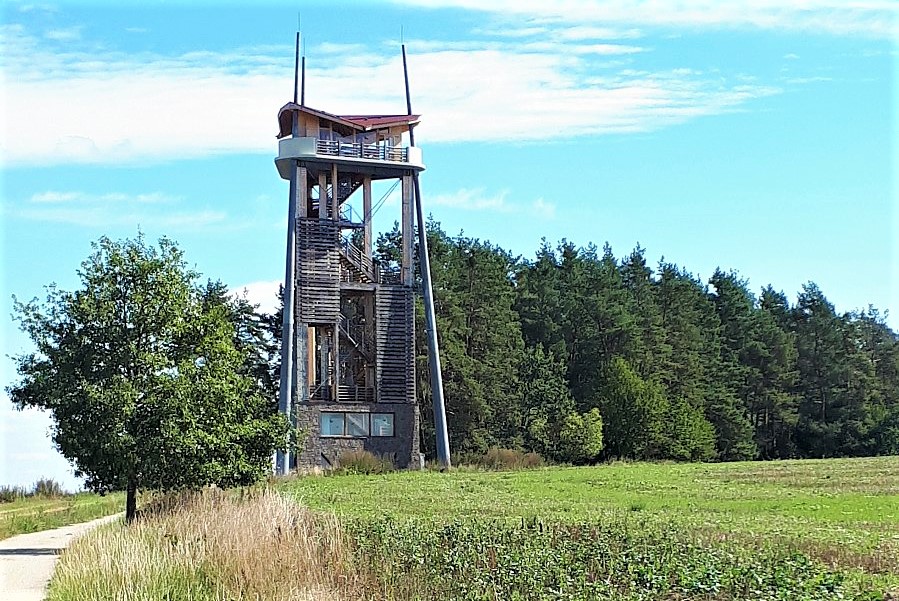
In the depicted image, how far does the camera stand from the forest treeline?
70.2 meters

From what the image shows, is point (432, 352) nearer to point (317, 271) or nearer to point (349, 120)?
point (317, 271)

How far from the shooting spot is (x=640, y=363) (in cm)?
8069

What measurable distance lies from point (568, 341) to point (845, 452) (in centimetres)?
2199

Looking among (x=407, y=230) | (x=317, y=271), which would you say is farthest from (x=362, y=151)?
(x=317, y=271)

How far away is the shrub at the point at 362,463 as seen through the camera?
50.7 metres

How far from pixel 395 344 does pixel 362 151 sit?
8.98m

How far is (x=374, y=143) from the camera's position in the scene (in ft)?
182

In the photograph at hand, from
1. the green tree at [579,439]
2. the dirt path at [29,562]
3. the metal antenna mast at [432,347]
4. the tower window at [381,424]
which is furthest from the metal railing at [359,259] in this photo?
the dirt path at [29,562]

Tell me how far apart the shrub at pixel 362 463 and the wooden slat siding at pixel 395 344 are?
286cm

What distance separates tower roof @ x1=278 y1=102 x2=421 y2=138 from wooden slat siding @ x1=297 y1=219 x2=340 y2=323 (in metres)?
4.83

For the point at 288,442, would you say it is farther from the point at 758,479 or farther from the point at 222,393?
the point at 758,479

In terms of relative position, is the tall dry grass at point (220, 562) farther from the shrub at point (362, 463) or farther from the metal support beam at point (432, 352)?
the metal support beam at point (432, 352)

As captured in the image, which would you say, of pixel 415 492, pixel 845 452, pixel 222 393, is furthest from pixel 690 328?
pixel 222 393

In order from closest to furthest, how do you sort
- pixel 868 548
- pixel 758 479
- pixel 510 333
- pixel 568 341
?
pixel 868 548 → pixel 758 479 → pixel 510 333 → pixel 568 341
